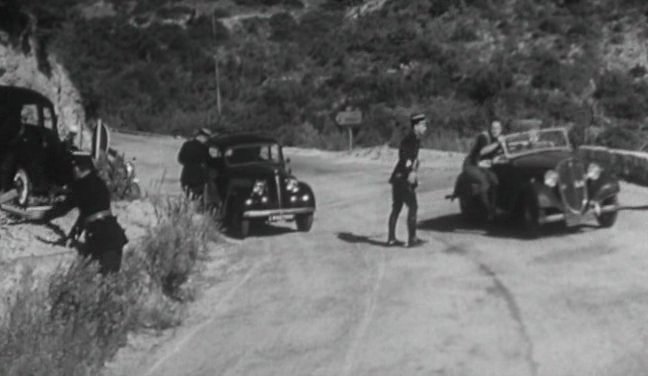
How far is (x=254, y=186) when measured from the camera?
768 inches

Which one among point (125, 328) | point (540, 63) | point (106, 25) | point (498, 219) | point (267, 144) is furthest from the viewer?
point (106, 25)

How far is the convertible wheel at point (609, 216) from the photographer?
17641 mm

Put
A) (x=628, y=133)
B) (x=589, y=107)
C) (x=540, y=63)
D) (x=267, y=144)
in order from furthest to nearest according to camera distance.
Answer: (x=540, y=63) < (x=589, y=107) < (x=628, y=133) < (x=267, y=144)

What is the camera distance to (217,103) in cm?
5344

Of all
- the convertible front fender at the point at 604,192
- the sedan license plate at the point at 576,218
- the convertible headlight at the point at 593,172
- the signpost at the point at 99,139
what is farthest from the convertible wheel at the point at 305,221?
the convertible front fender at the point at 604,192

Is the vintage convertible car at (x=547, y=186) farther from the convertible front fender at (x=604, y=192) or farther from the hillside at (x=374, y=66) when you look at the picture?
the hillside at (x=374, y=66)

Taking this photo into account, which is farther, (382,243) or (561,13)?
(561,13)

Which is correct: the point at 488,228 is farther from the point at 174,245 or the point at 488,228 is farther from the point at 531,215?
the point at 174,245

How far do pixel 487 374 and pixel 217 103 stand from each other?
43.9m

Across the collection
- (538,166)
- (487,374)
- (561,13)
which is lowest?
(487,374)

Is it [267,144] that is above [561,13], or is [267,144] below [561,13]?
below

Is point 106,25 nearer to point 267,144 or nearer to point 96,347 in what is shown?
point 267,144

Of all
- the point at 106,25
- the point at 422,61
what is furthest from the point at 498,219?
the point at 106,25

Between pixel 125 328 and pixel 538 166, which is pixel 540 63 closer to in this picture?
pixel 538 166
